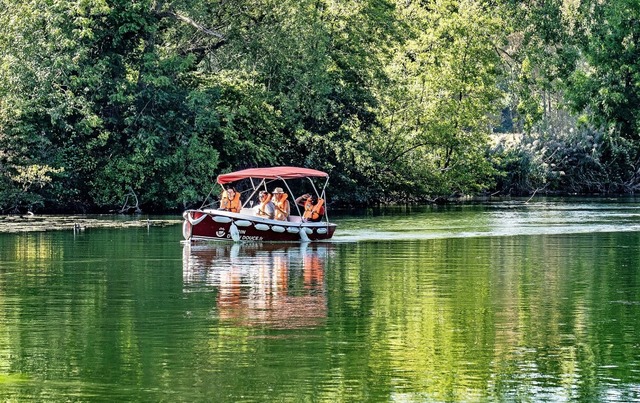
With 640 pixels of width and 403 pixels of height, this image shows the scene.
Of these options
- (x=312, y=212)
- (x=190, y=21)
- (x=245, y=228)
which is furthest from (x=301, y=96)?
(x=245, y=228)

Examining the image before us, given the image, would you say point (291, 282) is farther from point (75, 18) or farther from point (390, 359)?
point (75, 18)

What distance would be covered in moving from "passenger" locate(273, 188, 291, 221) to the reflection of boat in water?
133 cm

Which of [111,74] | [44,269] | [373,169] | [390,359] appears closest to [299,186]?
[373,169]

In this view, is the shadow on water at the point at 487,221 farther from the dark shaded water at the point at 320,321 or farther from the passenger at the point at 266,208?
the dark shaded water at the point at 320,321

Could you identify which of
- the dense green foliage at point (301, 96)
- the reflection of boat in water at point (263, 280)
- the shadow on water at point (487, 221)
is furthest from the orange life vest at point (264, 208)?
the dense green foliage at point (301, 96)

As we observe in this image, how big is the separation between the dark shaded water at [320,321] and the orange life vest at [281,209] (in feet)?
7.75

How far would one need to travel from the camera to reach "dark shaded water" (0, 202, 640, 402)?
15.5 m

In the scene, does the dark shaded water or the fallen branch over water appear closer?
the dark shaded water

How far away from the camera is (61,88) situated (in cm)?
5128

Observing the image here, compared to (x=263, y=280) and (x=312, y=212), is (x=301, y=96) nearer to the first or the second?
(x=312, y=212)

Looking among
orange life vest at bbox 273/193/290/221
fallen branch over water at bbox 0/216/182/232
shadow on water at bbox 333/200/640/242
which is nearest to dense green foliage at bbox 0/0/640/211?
fallen branch over water at bbox 0/216/182/232

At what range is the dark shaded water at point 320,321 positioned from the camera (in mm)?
15469

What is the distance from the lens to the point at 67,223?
45844mm

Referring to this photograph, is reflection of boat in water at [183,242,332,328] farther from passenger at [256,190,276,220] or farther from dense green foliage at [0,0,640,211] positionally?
dense green foliage at [0,0,640,211]
